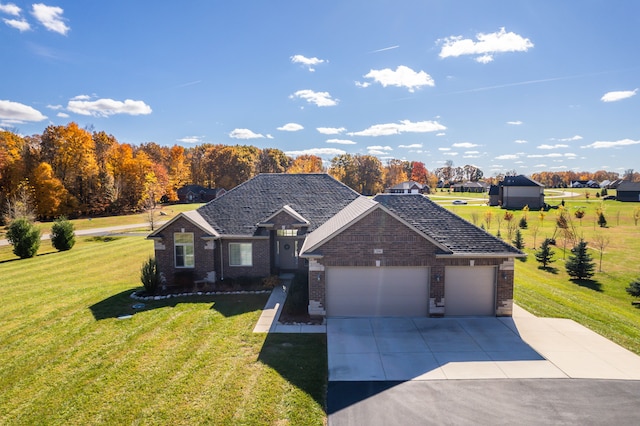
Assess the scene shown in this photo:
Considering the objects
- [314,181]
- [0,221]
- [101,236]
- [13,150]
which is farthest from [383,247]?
[13,150]

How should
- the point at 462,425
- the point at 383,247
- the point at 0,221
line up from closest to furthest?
1. the point at 462,425
2. the point at 383,247
3. the point at 0,221

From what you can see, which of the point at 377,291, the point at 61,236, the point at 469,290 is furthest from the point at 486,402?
the point at 61,236

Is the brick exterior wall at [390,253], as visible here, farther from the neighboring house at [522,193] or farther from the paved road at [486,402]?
the neighboring house at [522,193]

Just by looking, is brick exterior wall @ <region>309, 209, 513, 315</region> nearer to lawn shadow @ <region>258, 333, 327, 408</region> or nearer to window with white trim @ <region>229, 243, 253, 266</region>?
lawn shadow @ <region>258, 333, 327, 408</region>

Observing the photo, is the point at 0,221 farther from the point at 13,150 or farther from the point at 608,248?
the point at 608,248

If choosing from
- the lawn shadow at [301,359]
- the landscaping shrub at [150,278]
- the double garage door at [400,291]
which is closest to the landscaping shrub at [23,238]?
the landscaping shrub at [150,278]
